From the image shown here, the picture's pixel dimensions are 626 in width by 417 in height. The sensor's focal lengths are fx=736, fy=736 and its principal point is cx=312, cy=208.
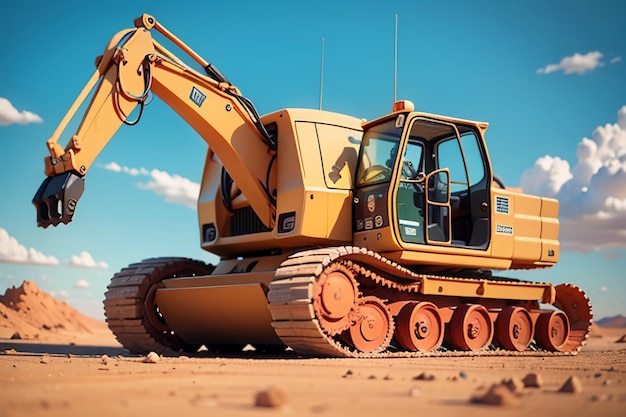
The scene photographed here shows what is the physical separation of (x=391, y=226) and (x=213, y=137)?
2.78m

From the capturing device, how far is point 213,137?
10312 mm

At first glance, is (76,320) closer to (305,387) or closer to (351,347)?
(351,347)

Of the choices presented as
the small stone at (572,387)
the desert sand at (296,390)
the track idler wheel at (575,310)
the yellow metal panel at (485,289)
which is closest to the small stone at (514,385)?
the desert sand at (296,390)

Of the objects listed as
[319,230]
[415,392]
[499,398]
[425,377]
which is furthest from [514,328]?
[499,398]

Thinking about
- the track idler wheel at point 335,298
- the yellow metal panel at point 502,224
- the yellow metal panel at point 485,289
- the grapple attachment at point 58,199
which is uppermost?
the yellow metal panel at point 502,224

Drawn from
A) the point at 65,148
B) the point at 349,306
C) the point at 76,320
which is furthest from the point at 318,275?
the point at 76,320

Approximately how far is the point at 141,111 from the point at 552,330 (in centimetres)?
756

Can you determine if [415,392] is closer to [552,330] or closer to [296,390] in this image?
[296,390]

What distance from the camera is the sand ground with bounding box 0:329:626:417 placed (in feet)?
13.4

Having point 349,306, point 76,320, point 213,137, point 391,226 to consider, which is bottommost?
point 76,320

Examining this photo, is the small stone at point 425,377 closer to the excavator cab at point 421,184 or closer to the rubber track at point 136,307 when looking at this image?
the excavator cab at point 421,184

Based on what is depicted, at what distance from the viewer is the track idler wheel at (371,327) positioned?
918 cm

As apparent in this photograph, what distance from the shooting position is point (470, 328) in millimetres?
10719

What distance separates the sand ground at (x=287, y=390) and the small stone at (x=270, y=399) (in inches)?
1.6
